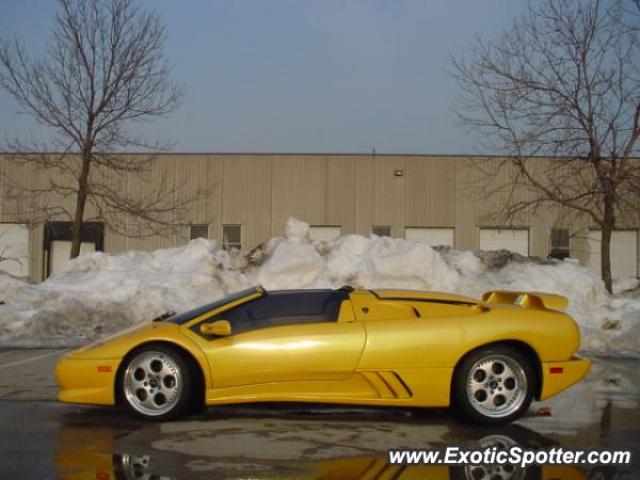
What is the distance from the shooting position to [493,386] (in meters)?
6.27

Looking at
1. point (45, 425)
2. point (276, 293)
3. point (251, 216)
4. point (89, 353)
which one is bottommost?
point (45, 425)

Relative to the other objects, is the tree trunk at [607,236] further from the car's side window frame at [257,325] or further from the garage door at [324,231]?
the garage door at [324,231]

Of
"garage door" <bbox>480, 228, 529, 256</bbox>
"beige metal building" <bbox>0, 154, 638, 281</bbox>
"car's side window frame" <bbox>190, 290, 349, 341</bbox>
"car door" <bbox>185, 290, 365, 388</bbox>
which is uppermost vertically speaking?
"beige metal building" <bbox>0, 154, 638, 281</bbox>

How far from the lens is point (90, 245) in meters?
29.5

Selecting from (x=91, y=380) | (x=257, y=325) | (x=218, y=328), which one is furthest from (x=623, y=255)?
(x=91, y=380)

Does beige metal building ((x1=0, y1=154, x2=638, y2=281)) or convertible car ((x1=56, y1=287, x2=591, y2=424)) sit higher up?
beige metal building ((x1=0, y1=154, x2=638, y2=281))

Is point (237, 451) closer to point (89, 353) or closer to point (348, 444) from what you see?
point (348, 444)

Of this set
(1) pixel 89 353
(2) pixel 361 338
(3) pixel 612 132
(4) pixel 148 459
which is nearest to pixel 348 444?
(2) pixel 361 338

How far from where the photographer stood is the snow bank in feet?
43.0

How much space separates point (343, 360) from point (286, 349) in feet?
1.57

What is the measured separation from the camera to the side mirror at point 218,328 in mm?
6281

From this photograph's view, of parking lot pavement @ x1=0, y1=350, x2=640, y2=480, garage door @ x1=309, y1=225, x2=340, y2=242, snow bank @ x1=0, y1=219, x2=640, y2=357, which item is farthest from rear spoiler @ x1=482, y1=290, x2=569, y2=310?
garage door @ x1=309, y1=225, x2=340, y2=242

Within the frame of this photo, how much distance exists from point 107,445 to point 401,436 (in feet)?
7.24

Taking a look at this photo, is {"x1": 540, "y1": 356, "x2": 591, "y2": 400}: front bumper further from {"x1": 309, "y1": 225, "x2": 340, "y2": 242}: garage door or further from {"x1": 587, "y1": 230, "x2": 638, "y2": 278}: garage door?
{"x1": 587, "y1": 230, "x2": 638, "y2": 278}: garage door
